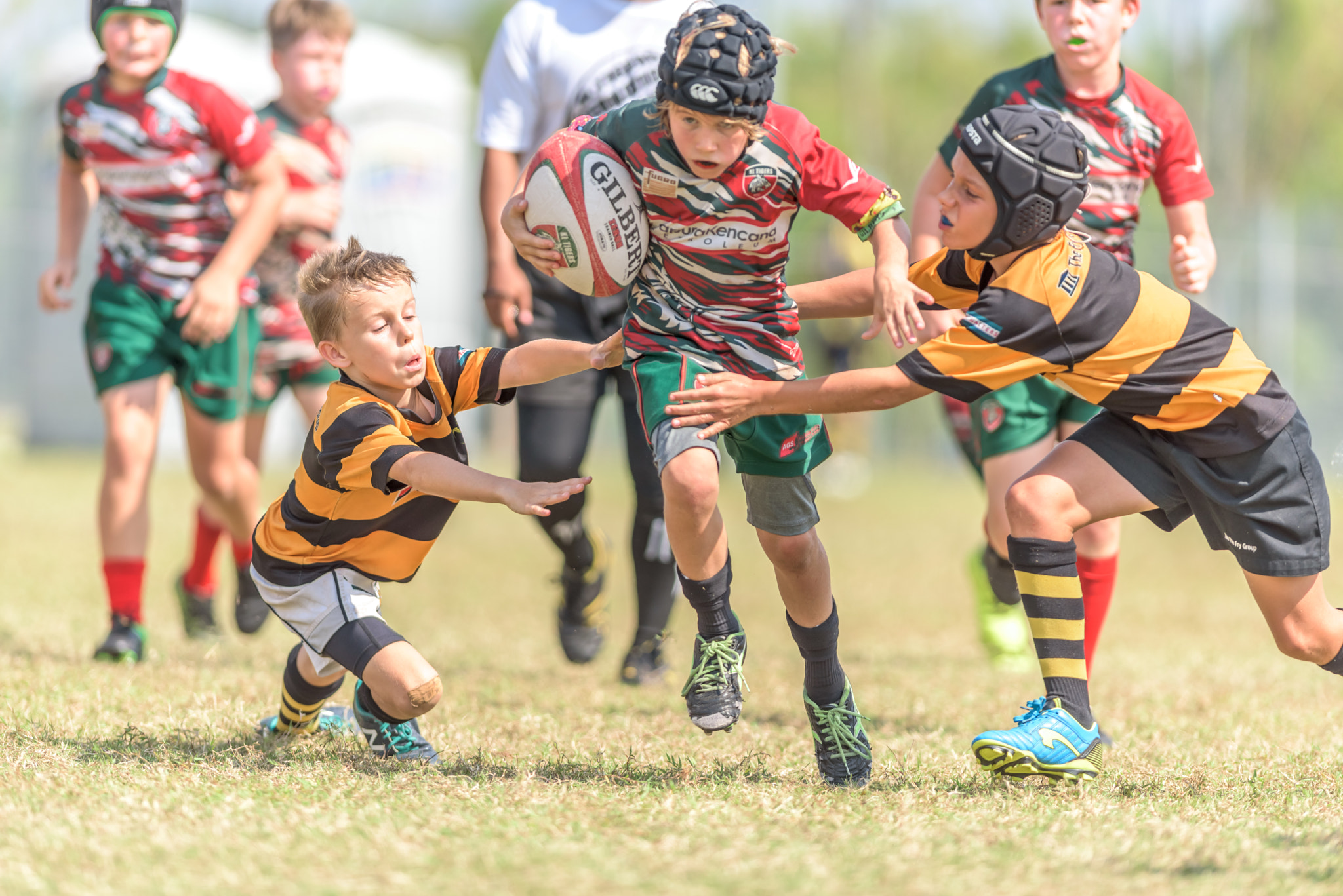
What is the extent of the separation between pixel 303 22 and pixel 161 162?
1.26 m

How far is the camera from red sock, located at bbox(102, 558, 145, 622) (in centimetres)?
535

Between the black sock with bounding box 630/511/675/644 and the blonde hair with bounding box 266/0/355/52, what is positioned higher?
the blonde hair with bounding box 266/0/355/52

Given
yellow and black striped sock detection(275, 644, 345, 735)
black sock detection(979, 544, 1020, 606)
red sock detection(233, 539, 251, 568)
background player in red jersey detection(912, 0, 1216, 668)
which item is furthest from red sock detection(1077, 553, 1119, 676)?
red sock detection(233, 539, 251, 568)

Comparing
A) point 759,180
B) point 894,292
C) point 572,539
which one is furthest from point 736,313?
point 572,539

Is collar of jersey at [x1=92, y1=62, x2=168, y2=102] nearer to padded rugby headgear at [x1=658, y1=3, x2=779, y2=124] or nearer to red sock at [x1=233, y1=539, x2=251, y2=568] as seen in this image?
red sock at [x1=233, y1=539, x2=251, y2=568]

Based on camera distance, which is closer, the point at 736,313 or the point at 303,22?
the point at 736,313

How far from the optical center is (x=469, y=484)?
338cm

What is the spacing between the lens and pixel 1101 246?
465cm

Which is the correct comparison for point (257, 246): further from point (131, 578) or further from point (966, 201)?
point (966, 201)

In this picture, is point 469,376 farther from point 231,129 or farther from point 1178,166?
point 1178,166

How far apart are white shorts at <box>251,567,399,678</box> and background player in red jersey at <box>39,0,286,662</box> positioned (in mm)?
1744

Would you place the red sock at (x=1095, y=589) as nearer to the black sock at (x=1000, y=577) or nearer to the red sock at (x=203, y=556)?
the black sock at (x=1000, y=577)

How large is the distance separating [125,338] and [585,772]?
9.09ft

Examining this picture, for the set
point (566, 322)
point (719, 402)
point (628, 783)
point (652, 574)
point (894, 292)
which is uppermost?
point (894, 292)
